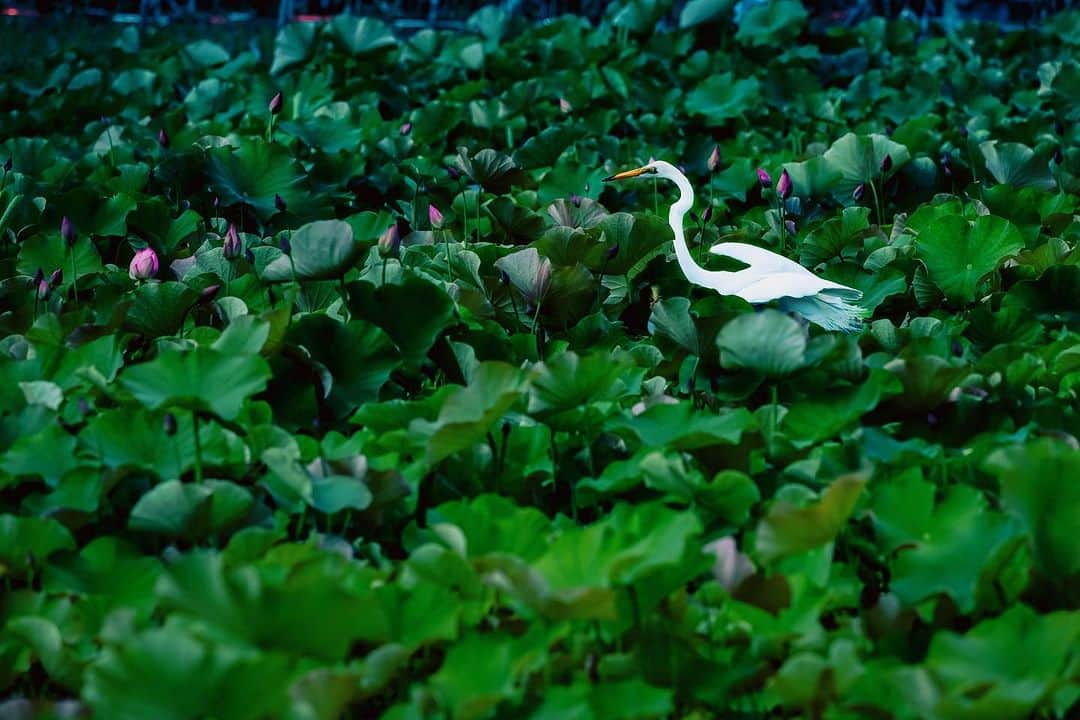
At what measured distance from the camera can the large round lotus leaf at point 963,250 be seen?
3033mm

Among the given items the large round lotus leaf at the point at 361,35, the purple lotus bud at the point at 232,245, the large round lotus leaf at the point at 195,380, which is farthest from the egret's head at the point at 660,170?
the large round lotus leaf at the point at 361,35

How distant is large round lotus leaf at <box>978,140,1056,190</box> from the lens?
4070mm

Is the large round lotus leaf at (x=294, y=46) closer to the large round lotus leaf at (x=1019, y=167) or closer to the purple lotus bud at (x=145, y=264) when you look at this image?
the large round lotus leaf at (x=1019, y=167)

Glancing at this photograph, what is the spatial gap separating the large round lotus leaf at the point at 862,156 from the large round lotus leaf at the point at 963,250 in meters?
0.88

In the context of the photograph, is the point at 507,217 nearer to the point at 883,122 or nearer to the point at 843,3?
the point at 883,122

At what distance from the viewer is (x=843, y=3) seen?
9.79 meters

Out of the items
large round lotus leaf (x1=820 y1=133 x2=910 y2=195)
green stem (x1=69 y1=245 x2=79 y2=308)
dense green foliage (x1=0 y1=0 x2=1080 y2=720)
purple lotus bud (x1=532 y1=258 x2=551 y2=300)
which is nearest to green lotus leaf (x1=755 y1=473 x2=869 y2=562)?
dense green foliage (x1=0 y1=0 x2=1080 y2=720)

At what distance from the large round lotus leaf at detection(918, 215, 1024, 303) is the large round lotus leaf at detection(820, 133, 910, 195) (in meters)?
0.88

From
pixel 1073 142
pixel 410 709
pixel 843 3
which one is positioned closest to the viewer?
pixel 410 709

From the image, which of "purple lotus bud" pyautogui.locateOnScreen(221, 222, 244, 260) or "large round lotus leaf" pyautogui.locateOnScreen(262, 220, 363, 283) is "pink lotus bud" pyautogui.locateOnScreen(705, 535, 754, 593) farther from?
"purple lotus bud" pyautogui.locateOnScreen(221, 222, 244, 260)

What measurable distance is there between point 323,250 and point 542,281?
0.49m

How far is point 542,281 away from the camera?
2.84 meters

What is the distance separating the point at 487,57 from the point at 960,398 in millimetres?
4652

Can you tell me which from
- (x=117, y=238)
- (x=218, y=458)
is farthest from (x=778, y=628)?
(x=117, y=238)
